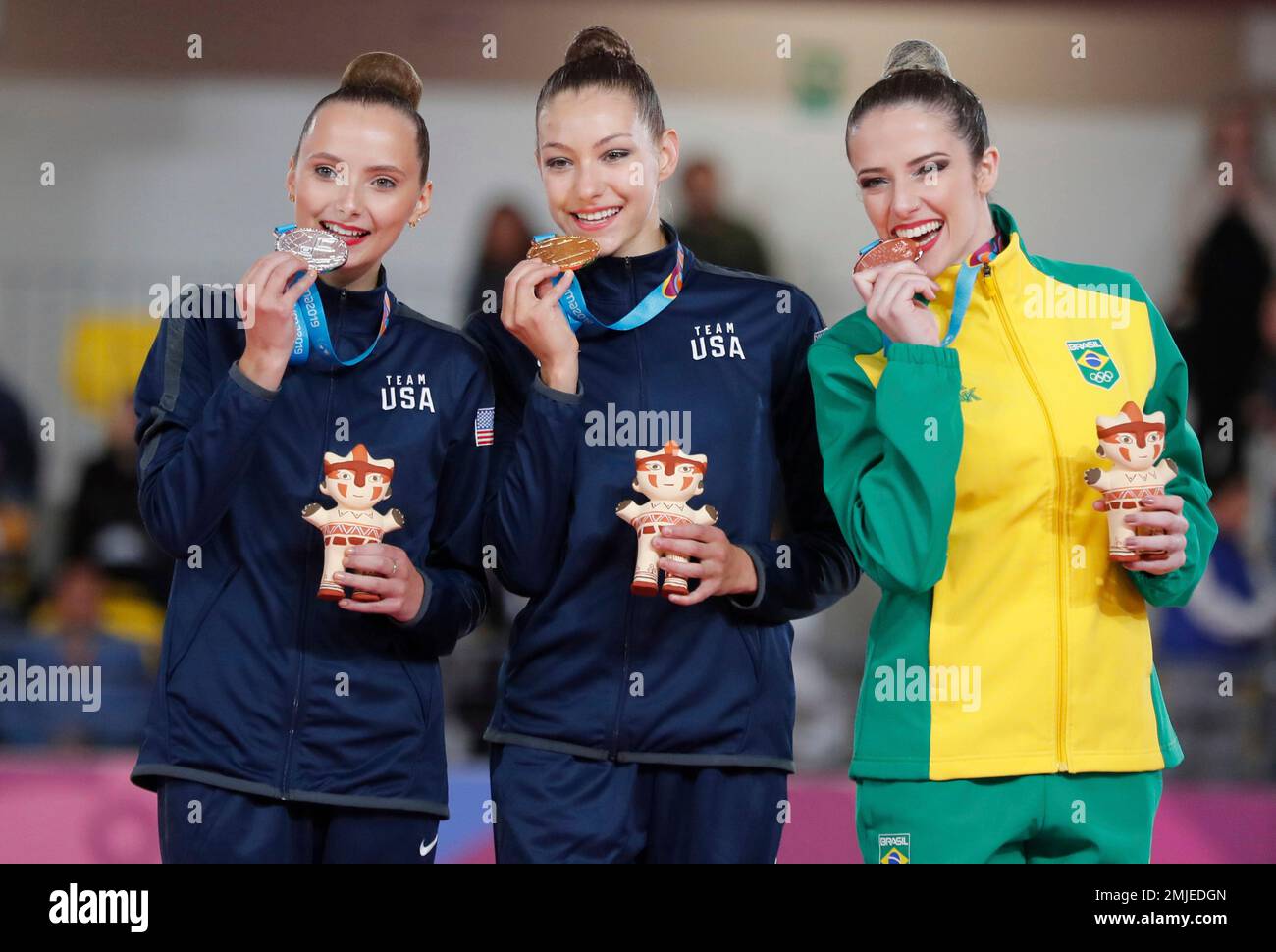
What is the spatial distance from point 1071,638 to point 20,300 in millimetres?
5608

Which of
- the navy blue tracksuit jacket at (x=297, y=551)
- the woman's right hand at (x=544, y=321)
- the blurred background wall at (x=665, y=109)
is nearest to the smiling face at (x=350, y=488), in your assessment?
the navy blue tracksuit jacket at (x=297, y=551)

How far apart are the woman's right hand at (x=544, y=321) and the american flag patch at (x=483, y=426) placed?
21 cm

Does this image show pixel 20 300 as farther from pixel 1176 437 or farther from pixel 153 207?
pixel 1176 437

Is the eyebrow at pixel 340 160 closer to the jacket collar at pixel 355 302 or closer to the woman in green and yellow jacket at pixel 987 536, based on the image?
the jacket collar at pixel 355 302

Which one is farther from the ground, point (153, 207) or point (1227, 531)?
point (153, 207)

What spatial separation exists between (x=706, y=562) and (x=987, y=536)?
50cm

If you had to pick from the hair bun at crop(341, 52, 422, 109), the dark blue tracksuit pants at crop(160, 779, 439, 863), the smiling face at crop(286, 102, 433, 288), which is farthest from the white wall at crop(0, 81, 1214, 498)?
the dark blue tracksuit pants at crop(160, 779, 439, 863)

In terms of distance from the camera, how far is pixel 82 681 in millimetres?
6301

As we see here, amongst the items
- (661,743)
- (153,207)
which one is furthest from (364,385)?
(153,207)

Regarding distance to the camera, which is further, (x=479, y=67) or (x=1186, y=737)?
(x=479, y=67)

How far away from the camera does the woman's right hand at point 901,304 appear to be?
294 cm

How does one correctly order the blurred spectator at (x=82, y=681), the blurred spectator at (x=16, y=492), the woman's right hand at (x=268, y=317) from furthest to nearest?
1. the blurred spectator at (x=16, y=492)
2. the blurred spectator at (x=82, y=681)
3. the woman's right hand at (x=268, y=317)

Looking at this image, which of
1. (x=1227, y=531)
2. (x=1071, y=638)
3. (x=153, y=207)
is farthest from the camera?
(x=153, y=207)

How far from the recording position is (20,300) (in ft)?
23.7
